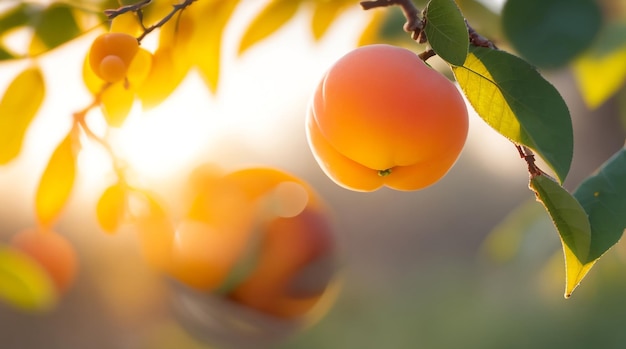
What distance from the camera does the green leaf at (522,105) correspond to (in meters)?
0.37

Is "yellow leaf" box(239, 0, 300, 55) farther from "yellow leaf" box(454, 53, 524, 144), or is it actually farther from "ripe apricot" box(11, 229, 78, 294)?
"ripe apricot" box(11, 229, 78, 294)

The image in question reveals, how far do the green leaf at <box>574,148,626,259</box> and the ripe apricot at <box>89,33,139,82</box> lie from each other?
305 mm

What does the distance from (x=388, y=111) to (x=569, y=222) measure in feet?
0.39

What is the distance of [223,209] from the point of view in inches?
36.1

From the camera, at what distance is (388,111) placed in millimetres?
377

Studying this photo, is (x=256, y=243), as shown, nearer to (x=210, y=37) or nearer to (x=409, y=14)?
(x=210, y=37)

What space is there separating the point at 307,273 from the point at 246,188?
0.17 metres

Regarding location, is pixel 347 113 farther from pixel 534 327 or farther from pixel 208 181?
pixel 534 327

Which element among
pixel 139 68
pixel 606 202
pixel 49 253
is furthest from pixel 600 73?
pixel 49 253

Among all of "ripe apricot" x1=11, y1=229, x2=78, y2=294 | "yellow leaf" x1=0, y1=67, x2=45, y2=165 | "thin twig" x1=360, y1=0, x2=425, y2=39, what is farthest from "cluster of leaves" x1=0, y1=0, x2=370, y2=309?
"ripe apricot" x1=11, y1=229, x2=78, y2=294

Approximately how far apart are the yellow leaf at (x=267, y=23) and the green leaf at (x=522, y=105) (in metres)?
0.31

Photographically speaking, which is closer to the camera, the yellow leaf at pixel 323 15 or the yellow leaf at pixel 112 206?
the yellow leaf at pixel 112 206

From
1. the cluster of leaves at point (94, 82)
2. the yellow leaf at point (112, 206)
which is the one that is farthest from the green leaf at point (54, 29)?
the yellow leaf at point (112, 206)

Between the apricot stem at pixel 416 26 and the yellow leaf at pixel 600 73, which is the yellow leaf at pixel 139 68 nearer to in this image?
the apricot stem at pixel 416 26
